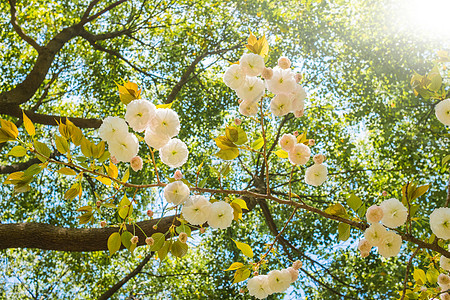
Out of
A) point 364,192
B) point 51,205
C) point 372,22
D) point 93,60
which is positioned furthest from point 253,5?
point 51,205

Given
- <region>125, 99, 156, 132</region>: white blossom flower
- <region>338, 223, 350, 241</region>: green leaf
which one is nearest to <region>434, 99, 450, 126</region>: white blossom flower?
<region>338, 223, 350, 241</region>: green leaf

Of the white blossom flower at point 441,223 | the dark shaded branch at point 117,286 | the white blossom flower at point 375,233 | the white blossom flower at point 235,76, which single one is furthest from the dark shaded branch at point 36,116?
the white blossom flower at point 441,223

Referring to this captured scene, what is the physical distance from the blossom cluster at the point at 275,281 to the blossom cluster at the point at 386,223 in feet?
1.03

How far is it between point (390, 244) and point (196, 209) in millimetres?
742

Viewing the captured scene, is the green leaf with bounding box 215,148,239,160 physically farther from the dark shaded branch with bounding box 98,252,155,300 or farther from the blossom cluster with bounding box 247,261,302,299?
the dark shaded branch with bounding box 98,252,155,300

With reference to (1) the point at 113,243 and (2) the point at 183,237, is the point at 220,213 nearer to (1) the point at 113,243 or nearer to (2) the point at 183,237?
(2) the point at 183,237

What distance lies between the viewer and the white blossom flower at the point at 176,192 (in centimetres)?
117

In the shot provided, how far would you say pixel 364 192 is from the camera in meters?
5.28

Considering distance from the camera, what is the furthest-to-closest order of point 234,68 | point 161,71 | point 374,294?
point 161,71, point 374,294, point 234,68

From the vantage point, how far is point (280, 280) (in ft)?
4.73

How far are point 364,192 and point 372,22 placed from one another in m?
2.62

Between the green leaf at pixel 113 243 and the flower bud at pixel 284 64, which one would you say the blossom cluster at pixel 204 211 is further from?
the flower bud at pixel 284 64

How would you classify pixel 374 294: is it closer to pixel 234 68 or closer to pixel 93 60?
pixel 234 68

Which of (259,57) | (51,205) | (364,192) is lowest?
(259,57)
